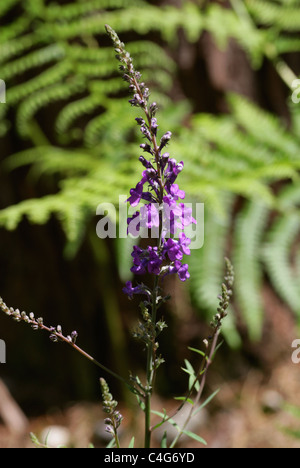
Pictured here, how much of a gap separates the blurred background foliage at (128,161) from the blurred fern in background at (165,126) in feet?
0.03

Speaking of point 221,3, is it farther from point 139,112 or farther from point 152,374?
point 152,374

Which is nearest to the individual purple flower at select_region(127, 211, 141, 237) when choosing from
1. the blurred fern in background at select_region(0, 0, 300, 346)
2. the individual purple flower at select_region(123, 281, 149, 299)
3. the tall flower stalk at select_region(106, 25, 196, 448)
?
the tall flower stalk at select_region(106, 25, 196, 448)

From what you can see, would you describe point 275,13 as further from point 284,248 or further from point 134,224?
point 134,224

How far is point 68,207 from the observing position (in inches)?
88.3

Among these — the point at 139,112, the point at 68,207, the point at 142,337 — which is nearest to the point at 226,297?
the point at 142,337

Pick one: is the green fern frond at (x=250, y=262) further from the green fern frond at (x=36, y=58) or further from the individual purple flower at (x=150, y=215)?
the individual purple flower at (x=150, y=215)

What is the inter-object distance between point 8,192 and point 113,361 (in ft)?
4.36

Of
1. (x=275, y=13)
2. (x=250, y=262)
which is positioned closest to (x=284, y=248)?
(x=250, y=262)

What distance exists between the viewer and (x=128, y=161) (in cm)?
269

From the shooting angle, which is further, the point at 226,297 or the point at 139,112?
the point at 139,112

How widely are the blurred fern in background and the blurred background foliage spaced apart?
0.03ft

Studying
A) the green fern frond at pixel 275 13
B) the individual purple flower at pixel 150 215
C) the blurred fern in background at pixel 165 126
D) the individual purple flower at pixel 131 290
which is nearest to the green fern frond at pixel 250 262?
the blurred fern in background at pixel 165 126

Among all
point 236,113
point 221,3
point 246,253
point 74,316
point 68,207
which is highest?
point 221,3

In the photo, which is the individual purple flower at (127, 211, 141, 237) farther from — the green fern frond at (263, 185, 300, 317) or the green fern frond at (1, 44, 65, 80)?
the green fern frond at (1, 44, 65, 80)
